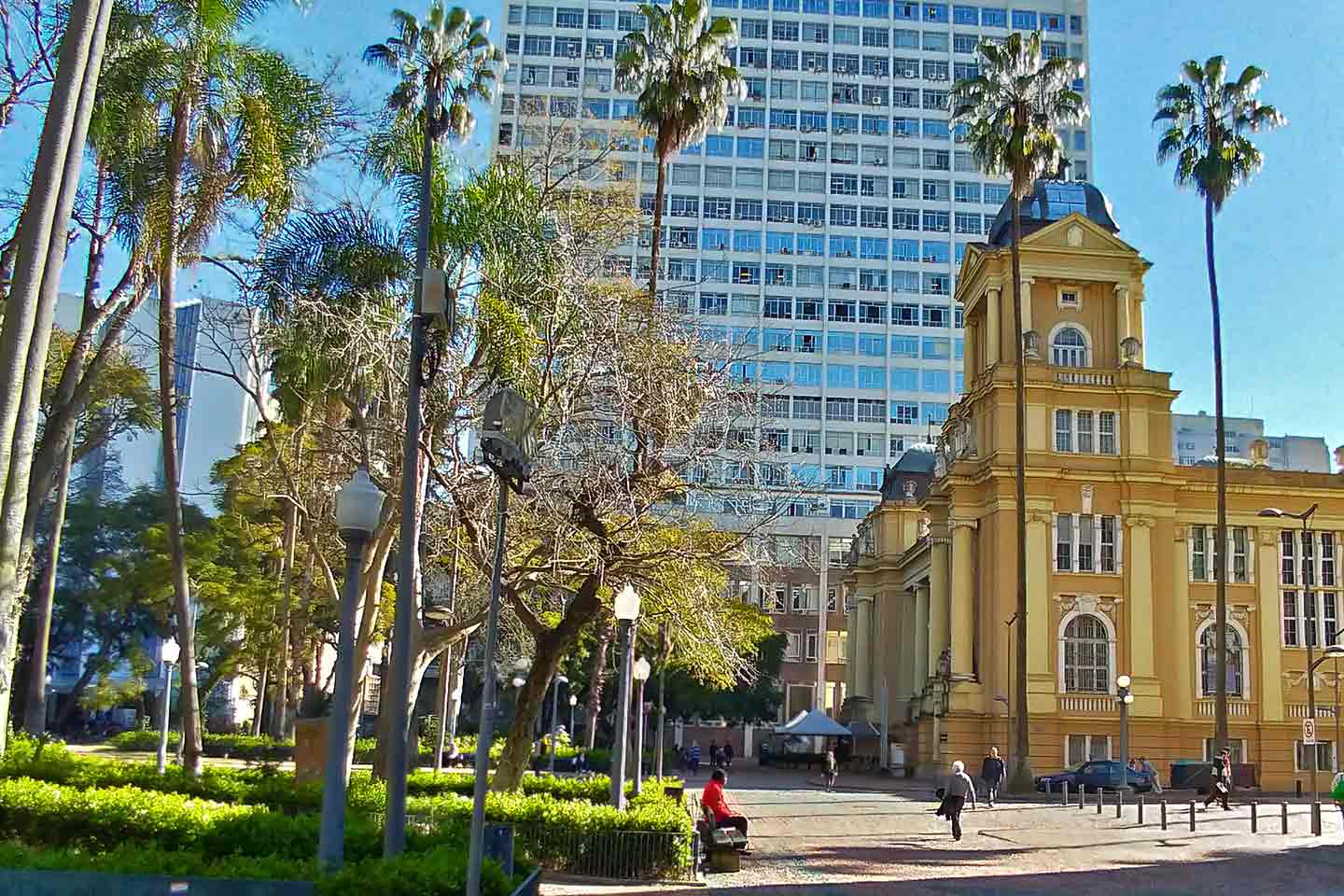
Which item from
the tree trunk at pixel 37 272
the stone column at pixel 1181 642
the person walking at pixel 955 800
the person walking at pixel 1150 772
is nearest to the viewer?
the tree trunk at pixel 37 272

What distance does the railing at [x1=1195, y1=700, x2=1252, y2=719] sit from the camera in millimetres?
48344

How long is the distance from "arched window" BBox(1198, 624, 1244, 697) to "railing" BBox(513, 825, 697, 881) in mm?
37987

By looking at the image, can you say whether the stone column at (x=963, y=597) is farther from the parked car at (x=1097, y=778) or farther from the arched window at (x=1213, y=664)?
the arched window at (x=1213, y=664)

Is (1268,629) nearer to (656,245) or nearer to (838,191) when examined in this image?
(656,245)

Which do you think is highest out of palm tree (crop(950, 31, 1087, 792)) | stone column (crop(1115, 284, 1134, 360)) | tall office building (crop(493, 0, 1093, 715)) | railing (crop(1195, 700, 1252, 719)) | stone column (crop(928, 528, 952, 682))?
tall office building (crop(493, 0, 1093, 715))

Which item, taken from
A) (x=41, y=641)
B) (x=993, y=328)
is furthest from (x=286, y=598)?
(x=993, y=328)

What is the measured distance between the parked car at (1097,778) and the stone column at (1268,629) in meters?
8.87

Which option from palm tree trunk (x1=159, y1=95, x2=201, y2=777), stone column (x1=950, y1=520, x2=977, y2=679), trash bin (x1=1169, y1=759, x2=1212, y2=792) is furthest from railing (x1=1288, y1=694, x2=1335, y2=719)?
palm tree trunk (x1=159, y1=95, x2=201, y2=777)

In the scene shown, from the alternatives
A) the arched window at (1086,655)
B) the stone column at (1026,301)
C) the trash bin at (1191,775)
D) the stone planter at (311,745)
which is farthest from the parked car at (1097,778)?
the stone planter at (311,745)

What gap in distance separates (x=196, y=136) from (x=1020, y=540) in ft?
103

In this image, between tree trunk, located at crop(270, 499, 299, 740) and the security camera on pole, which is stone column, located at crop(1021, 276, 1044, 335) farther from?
the security camera on pole

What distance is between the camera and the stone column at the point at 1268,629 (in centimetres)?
4897

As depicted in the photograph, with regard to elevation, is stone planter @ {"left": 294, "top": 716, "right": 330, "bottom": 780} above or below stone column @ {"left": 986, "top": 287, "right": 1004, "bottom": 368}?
below

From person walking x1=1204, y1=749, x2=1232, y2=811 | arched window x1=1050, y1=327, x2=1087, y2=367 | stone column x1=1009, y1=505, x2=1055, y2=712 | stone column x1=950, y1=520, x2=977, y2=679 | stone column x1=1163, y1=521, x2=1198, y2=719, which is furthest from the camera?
arched window x1=1050, y1=327, x2=1087, y2=367
